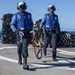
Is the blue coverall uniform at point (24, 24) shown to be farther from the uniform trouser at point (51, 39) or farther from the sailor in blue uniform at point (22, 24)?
the uniform trouser at point (51, 39)

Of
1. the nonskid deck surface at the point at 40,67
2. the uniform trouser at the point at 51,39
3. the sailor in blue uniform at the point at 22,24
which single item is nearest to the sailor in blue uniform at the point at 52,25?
the uniform trouser at the point at 51,39

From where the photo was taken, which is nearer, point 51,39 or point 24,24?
point 24,24

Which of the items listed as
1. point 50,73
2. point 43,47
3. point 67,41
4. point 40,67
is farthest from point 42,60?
point 67,41

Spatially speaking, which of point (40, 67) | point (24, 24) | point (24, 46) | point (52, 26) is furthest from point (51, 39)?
point (24, 46)

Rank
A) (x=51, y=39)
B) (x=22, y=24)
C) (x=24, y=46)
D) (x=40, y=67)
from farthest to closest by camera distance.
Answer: (x=51, y=39) < (x=40, y=67) < (x=22, y=24) < (x=24, y=46)

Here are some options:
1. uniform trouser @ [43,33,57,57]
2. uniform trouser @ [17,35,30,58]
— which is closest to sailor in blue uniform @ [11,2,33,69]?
uniform trouser @ [17,35,30,58]

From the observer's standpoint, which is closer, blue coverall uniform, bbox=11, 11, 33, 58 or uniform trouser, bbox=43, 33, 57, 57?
blue coverall uniform, bbox=11, 11, 33, 58

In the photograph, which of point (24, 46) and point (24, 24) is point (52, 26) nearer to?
point (24, 24)

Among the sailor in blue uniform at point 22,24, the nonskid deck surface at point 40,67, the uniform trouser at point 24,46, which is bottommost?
the nonskid deck surface at point 40,67

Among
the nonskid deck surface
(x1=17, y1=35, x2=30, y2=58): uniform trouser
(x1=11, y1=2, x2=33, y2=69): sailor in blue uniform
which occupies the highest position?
(x1=11, y1=2, x2=33, y2=69): sailor in blue uniform

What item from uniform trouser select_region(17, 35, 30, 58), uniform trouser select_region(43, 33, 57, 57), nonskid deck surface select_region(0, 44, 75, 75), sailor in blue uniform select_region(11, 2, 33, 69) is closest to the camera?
nonskid deck surface select_region(0, 44, 75, 75)

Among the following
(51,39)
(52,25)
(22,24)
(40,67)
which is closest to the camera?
(22,24)

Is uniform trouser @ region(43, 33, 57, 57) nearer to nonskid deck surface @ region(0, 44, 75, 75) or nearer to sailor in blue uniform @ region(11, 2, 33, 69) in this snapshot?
nonskid deck surface @ region(0, 44, 75, 75)

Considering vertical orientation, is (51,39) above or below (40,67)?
above
